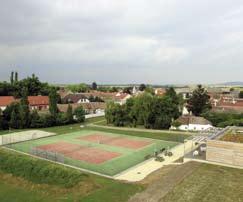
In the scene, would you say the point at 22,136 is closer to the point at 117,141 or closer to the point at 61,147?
the point at 61,147

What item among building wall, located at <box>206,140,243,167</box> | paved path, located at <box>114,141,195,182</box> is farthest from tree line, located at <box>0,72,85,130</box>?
building wall, located at <box>206,140,243,167</box>

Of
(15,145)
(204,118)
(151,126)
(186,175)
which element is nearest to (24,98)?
(15,145)

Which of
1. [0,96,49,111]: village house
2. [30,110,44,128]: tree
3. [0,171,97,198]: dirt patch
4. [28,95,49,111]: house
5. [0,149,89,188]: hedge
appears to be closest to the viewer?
[0,171,97,198]: dirt patch

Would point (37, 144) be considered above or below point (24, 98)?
below

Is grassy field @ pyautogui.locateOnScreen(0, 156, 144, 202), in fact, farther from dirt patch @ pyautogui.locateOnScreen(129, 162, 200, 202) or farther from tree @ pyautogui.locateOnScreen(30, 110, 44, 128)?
tree @ pyautogui.locateOnScreen(30, 110, 44, 128)

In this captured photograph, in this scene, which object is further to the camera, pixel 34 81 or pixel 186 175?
pixel 34 81

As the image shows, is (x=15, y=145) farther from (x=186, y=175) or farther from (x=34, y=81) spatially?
(x=34, y=81)

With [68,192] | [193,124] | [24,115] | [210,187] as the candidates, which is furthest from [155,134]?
[68,192]
